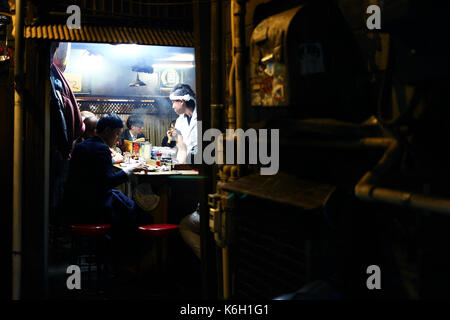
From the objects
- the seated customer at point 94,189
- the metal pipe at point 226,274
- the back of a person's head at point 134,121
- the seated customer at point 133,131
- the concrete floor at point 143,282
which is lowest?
the concrete floor at point 143,282

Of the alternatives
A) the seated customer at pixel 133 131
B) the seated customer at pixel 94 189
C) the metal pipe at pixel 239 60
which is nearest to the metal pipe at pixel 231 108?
the metal pipe at pixel 239 60

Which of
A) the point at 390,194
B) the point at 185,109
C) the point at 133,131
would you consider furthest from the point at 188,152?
the point at 133,131

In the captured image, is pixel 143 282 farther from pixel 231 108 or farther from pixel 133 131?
pixel 133 131

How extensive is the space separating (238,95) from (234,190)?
4.18 ft

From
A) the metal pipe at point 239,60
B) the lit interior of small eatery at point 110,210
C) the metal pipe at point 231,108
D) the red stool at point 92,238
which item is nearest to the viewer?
the metal pipe at point 239,60

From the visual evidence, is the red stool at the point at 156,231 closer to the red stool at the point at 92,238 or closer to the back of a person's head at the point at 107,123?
the red stool at the point at 92,238

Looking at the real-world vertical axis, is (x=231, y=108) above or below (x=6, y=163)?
above

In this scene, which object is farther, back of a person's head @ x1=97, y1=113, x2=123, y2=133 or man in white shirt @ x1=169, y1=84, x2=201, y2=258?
back of a person's head @ x1=97, y1=113, x2=123, y2=133

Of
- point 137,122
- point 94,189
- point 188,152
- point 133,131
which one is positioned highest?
point 137,122

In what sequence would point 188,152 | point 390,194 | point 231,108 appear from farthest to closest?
1. point 188,152
2. point 231,108
3. point 390,194

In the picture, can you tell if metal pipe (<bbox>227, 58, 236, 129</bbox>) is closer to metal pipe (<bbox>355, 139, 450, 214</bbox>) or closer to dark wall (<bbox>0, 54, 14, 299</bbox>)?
metal pipe (<bbox>355, 139, 450, 214</bbox>)

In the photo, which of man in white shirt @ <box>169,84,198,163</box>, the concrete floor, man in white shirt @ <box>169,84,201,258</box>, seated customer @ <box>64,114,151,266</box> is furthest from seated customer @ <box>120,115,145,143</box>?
seated customer @ <box>64,114,151,266</box>

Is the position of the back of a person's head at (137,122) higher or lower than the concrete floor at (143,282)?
higher
